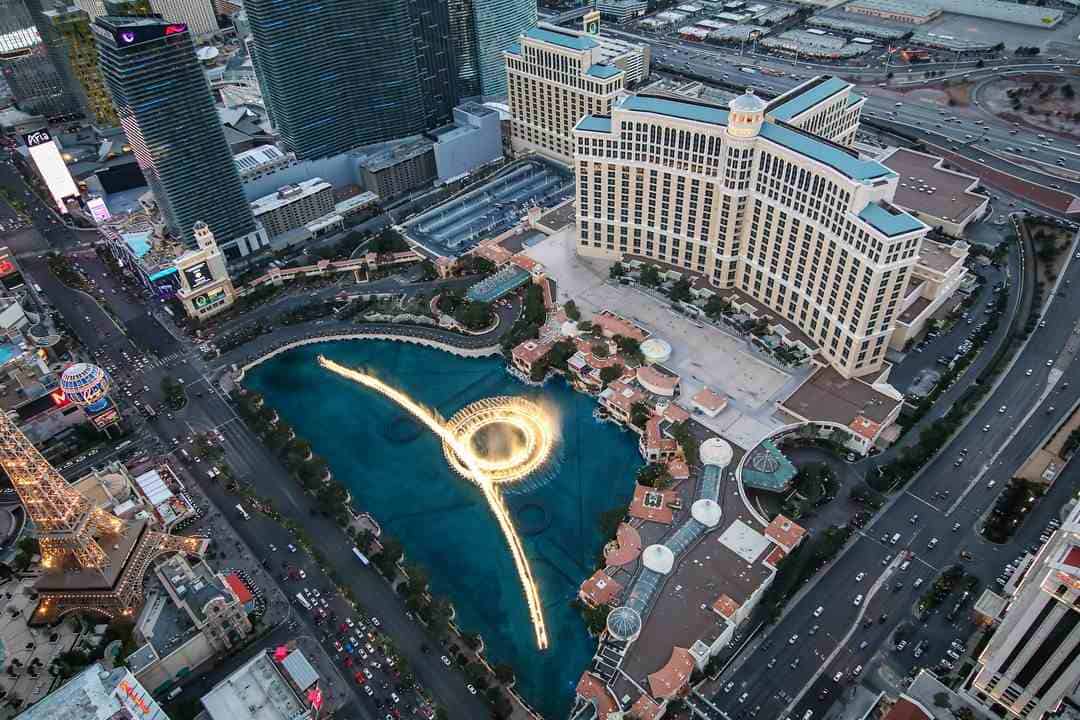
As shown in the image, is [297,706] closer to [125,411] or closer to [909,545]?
[125,411]

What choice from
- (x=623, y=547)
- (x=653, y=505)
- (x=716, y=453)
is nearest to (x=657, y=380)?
(x=716, y=453)

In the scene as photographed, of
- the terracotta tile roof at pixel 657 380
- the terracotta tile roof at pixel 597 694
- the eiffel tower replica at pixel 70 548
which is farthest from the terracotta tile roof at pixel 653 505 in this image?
the eiffel tower replica at pixel 70 548

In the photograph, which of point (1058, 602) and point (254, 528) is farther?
point (254, 528)

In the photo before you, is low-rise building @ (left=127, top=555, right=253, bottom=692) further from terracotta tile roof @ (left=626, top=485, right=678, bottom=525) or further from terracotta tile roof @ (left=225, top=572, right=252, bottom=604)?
terracotta tile roof @ (left=626, top=485, right=678, bottom=525)

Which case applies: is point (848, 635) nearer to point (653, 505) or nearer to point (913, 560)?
point (913, 560)

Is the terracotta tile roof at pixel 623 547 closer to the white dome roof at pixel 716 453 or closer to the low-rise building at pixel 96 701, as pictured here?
the white dome roof at pixel 716 453

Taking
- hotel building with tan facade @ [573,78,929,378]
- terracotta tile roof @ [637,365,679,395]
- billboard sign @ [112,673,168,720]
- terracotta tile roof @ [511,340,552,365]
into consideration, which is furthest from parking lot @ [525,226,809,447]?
billboard sign @ [112,673,168,720]

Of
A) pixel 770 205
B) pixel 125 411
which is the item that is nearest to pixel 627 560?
pixel 770 205
